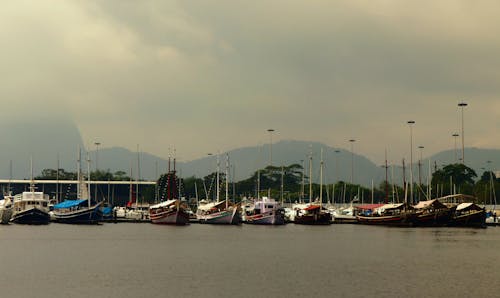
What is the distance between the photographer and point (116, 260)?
79.9m

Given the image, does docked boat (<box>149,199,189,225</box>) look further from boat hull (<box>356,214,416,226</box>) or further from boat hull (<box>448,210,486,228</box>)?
boat hull (<box>448,210,486,228</box>)

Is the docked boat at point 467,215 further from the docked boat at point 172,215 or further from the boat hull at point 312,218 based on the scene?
the docked boat at point 172,215

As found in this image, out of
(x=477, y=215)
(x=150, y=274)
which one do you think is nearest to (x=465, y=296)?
(x=150, y=274)

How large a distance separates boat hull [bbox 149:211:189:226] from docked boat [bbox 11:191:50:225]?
66.8 feet

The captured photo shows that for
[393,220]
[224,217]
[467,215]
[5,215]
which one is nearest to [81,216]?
[5,215]

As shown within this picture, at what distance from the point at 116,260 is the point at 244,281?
2011 cm

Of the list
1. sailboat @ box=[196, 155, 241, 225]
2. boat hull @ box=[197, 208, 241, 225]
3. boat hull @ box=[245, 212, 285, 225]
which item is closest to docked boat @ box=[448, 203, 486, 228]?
boat hull @ box=[245, 212, 285, 225]

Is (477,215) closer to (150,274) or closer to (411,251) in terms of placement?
(411,251)

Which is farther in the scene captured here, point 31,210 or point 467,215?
point 467,215

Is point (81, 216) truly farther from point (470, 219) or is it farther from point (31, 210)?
point (470, 219)

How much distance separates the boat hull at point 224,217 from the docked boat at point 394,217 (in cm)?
2626

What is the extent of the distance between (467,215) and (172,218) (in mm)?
55000

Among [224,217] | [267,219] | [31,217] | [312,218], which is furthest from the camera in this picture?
[312,218]

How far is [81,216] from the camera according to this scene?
15275cm
